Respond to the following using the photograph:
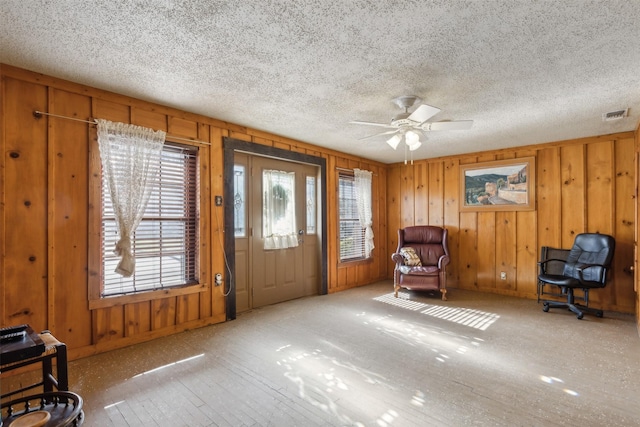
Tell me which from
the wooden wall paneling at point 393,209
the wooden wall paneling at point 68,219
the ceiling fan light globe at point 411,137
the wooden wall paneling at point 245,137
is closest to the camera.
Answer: the wooden wall paneling at point 68,219

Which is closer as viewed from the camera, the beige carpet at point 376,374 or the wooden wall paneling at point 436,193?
the beige carpet at point 376,374

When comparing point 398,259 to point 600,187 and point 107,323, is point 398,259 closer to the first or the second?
point 600,187

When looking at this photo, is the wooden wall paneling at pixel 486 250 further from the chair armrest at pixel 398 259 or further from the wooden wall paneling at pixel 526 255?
the chair armrest at pixel 398 259

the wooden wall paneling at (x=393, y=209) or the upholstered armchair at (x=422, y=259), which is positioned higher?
the wooden wall paneling at (x=393, y=209)

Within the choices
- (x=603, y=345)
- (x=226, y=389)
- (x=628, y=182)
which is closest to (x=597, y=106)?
(x=628, y=182)

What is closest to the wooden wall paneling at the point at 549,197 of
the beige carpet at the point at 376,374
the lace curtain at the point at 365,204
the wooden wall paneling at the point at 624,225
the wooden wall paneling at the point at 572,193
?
the wooden wall paneling at the point at 572,193

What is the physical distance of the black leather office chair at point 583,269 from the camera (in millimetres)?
3850

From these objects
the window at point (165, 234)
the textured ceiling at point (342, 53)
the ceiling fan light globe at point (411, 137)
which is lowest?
the window at point (165, 234)

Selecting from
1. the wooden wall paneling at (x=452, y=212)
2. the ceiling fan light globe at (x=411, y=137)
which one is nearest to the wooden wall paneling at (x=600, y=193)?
the wooden wall paneling at (x=452, y=212)

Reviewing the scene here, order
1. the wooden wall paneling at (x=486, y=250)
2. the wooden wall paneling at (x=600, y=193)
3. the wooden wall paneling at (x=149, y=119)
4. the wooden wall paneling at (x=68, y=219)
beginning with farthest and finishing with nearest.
Result: 1. the wooden wall paneling at (x=486, y=250)
2. the wooden wall paneling at (x=600, y=193)
3. the wooden wall paneling at (x=149, y=119)
4. the wooden wall paneling at (x=68, y=219)

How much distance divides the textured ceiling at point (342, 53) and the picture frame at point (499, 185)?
1.51m

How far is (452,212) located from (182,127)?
4.62 meters

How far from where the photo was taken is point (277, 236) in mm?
4594

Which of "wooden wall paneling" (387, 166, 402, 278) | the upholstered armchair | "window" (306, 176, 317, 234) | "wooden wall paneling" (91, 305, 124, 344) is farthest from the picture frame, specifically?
"wooden wall paneling" (91, 305, 124, 344)
